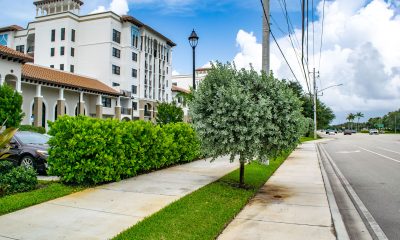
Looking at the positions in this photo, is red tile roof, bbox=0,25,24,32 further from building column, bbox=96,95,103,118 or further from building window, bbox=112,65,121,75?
building column, bbox=96,95,103,118

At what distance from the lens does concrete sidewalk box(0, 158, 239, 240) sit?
5398mm

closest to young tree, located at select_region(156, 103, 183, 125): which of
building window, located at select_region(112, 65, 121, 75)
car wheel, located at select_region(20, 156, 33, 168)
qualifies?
car wheel, located at select_region(20, 156, 33, 168)

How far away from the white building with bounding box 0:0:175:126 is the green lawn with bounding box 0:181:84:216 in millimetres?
43303

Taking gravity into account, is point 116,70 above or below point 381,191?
above

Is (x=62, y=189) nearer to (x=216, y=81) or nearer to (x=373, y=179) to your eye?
(x=216, y=81)

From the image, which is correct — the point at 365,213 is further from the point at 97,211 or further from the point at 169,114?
the point at 169,114

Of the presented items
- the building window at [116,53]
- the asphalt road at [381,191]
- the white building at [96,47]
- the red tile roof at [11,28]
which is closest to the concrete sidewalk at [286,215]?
the asphalt road at [381,191]

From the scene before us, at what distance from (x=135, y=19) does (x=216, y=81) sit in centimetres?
5040

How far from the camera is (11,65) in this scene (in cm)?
3009

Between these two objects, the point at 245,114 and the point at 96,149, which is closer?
the point at 245,114

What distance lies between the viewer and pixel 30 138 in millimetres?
12305

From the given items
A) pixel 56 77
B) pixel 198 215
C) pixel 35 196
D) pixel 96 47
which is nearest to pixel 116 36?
pixel 96 47

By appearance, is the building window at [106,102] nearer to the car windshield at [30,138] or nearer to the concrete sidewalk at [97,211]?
the car windshield at [30,138]

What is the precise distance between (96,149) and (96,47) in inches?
1867
